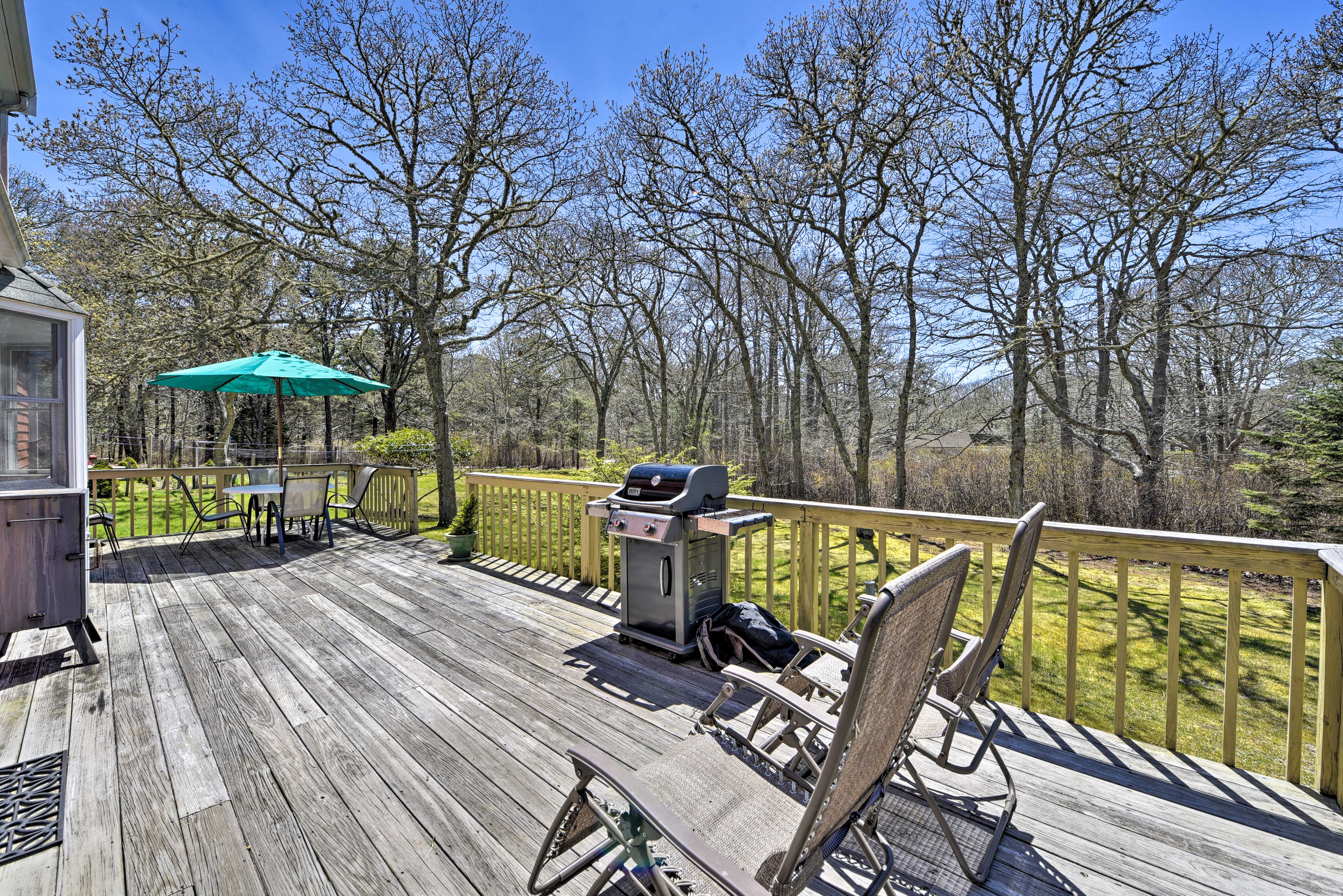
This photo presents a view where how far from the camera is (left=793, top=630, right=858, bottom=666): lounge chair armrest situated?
1.70 metres

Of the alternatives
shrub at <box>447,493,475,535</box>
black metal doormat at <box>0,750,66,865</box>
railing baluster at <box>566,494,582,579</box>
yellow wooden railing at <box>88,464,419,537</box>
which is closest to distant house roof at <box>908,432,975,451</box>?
railing baluster at <box>566,494,582,579</box>

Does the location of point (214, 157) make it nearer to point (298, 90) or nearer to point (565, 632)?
point (298, 90)

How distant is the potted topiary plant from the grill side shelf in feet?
11.2

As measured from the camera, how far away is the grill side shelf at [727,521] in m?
3.04

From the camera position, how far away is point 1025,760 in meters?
2.32

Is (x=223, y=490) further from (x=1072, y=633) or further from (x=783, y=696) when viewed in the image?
(x=1072, y=633)

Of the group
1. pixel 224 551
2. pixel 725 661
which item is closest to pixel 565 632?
pixel 725 661

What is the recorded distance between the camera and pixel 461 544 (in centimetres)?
576

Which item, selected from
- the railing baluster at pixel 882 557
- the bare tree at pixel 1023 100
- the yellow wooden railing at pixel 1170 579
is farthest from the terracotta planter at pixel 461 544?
the bare tree at pixel 1023 100

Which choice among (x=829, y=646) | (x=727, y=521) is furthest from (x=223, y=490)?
(x=829, y=646)

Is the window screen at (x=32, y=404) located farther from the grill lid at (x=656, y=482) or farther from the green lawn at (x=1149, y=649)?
the green lawn at (x=1149, y=649)

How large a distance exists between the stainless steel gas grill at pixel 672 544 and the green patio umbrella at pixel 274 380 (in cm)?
444

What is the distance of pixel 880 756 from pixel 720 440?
56.1 ft

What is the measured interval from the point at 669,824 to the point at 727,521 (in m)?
1.97
